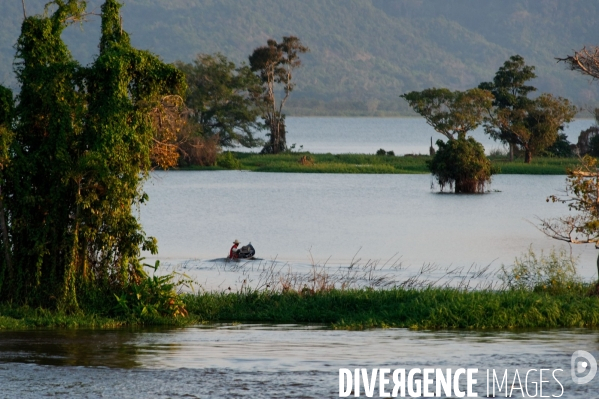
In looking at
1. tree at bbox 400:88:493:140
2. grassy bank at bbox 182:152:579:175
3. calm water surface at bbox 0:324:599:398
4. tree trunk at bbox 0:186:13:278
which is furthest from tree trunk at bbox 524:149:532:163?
tree trunk at bbox 0:186:13:278

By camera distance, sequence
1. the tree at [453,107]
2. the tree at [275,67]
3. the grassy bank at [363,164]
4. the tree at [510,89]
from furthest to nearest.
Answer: the tree at [275,67], the tree at [510,89], the tree at [453,107], the grassy bank at [363,164]

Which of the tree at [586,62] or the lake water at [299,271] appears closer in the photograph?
the lake water at [299,271]

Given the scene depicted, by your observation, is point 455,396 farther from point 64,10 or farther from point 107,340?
point 64,10

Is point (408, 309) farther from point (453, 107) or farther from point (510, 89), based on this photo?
point (510, 89)

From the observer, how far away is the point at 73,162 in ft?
54.1

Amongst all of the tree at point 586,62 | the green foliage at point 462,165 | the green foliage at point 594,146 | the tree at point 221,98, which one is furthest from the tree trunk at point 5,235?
the tree at point 221,98

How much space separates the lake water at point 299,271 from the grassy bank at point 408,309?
51 centimetres

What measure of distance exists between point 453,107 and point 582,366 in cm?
6721

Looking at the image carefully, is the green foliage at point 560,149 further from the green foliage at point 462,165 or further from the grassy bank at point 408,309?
the grassy bank at point 408,309

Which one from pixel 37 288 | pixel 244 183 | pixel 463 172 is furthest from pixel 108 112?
pixel 244 183

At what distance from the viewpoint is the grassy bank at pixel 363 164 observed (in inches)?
2963

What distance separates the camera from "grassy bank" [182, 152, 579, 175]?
7525 cm

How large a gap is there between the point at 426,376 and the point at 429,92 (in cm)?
6918

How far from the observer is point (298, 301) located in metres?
18.1
